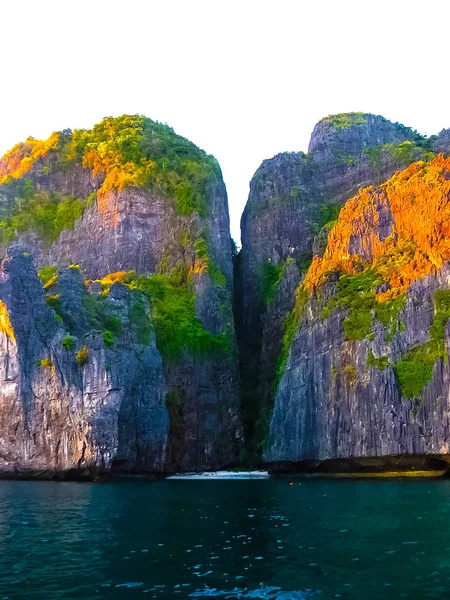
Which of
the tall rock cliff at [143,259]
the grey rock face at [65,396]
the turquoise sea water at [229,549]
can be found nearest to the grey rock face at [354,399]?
the tall rock cliff at [143,259]

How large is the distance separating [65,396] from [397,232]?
42.7 meters

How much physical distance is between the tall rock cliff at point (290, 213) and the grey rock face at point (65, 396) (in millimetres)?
20347

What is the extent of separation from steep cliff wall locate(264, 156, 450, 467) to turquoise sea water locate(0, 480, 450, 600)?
2586 centimetres

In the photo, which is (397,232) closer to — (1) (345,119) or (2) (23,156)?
(1) (345,119)

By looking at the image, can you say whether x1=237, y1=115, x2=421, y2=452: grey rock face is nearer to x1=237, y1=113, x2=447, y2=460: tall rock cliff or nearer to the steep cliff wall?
x1=237, y1=113, x2=447, y2=460: tall rock cliff

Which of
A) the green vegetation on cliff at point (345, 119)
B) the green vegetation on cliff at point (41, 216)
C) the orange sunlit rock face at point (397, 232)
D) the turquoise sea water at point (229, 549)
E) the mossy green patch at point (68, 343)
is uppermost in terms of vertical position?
the green vegetation on cliff at point (345, 119)

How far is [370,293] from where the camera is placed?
74.8m

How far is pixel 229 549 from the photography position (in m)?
23.2

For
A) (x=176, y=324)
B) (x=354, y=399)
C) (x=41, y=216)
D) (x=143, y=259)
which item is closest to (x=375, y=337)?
(x=354, y=399)

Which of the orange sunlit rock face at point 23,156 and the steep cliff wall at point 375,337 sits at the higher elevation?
the orange sunlit rock face at point 23,156

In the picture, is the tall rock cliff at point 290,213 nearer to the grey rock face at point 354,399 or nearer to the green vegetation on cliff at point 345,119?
the green vegetation on cliff at point 345,119

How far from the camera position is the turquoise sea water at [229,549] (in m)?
17.8

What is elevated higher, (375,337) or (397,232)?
(397,232)

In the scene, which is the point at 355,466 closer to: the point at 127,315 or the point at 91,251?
the point at 127,315
